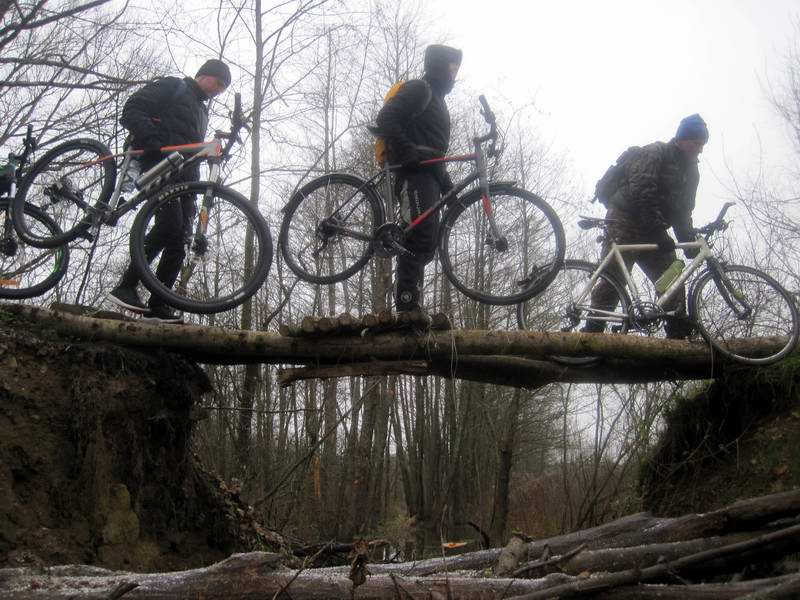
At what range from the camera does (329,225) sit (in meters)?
6.31

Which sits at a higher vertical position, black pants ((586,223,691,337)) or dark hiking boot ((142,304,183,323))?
black pants ((586,223,691,337))

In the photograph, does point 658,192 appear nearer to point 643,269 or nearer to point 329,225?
point 643,269

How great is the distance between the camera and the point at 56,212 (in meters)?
6.17

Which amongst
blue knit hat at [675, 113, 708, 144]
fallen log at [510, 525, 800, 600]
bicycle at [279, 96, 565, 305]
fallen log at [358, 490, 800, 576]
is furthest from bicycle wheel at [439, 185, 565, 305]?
fallen log at [510, 525, 800, 600]

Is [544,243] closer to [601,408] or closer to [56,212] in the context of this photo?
[56,212]

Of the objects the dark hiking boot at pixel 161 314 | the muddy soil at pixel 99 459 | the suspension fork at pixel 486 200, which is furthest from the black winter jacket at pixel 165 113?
the suspension fork at pixel 486 200

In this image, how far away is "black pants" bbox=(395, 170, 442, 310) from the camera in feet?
19.7

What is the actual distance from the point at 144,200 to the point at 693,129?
4740mm

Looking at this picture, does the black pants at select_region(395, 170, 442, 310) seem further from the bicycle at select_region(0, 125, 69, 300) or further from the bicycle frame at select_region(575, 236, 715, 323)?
the bicycle at select_region(0, 125, 69, 300)

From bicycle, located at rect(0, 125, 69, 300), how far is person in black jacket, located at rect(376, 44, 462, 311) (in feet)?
9.00

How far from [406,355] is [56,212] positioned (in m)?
2.98

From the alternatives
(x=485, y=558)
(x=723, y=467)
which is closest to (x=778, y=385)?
(x=723, y=467)

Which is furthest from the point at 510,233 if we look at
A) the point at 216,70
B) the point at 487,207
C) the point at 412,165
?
the point at 216,70

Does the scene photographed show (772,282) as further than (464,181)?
Yes
